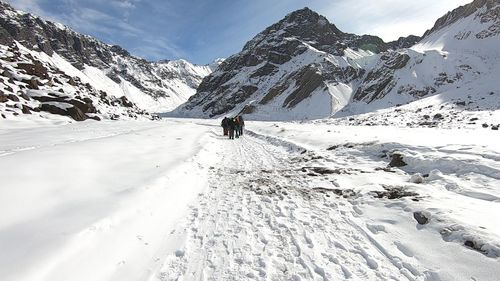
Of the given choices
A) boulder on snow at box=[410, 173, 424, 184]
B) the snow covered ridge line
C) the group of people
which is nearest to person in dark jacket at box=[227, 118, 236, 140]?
the group of people

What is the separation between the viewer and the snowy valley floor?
15.6 ft

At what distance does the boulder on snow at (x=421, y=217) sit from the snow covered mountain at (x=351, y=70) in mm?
38966

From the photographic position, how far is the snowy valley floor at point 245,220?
15.6ft

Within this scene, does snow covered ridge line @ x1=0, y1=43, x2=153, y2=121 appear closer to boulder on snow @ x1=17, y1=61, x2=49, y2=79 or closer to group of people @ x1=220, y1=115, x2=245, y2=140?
boulder on snow @ x1=17, y1=61, x2=49, y2=79

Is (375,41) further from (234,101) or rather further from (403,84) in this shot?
(403,84)

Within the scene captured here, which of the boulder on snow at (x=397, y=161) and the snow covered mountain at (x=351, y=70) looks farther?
the snow covered mountain at (x=351, y=70)

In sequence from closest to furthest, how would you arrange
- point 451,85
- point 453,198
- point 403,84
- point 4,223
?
point 4,223, point 453,198, point 451,85, point 403,84

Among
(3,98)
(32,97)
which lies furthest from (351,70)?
(3,98)

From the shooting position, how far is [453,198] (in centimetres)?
745

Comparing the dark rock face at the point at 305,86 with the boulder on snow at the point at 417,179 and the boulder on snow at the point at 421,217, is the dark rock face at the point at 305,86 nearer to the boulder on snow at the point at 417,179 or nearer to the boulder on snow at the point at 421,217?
the boulder on snow at the point at 417,179

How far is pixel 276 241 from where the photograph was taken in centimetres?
588

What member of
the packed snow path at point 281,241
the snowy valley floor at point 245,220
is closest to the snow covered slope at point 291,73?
the snowy valley floor at point 245,220

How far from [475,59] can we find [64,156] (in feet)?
279

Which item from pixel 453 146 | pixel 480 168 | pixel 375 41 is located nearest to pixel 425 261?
pixel 480 168
